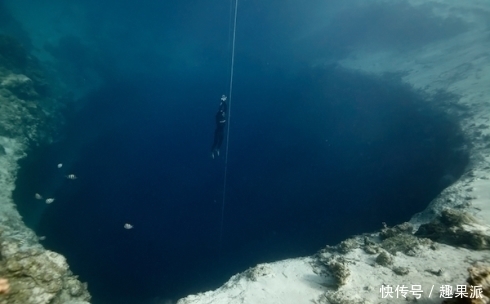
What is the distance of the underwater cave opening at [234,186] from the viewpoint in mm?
12586

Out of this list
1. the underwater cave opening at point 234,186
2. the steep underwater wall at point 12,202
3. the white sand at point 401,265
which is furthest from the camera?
the underwater cave opening at point 234,186

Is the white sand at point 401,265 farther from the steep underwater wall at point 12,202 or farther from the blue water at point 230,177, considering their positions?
the steep underwater wall at point 12,202

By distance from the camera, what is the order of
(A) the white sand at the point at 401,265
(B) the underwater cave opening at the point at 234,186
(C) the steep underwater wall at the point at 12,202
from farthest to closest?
1. (B) the underwater cave opening at the point at 234,186
2. (C) the steep underwater wall at the point at 12,202
3. (A) the white sand at the point at 401,265

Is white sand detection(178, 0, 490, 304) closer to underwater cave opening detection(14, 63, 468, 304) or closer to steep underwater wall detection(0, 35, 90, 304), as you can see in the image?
underwater cave opening detection(14, 63, 468, 304)

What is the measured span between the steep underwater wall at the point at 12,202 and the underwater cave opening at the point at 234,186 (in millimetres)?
1352

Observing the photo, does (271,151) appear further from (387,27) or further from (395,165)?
(387,27)

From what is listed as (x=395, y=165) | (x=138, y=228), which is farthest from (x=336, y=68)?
(x=138, y=228)

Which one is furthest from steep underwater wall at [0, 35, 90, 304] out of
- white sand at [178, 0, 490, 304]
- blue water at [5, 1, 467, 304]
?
Result: white sand at [178, 0, 490, 304]

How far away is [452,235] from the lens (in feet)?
20.6

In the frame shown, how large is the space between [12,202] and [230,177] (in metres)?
11.6

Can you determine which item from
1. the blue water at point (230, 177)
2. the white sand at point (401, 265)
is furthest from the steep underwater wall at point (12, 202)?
the white sand at point (401, 265)

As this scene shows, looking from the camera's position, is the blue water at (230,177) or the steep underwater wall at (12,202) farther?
the blue water at (230,177)

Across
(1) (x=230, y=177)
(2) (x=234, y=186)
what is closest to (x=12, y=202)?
(2) (x=234, y=186)

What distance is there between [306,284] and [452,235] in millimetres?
3721
